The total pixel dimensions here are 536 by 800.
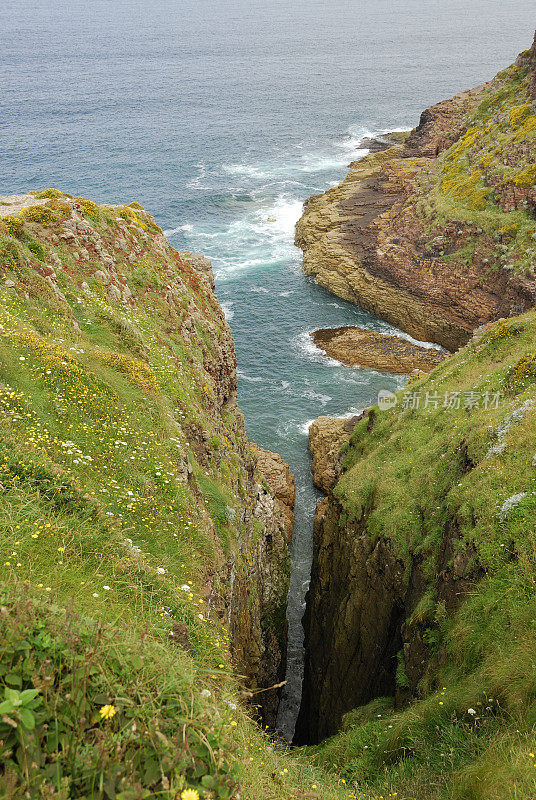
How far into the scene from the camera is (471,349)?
32.9m

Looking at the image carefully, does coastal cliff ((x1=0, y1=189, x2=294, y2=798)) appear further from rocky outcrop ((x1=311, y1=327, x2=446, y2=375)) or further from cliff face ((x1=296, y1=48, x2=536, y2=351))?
cliff face ((x1=296, y1=48, x2=536, y2=351))

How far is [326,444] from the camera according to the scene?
43750 mm

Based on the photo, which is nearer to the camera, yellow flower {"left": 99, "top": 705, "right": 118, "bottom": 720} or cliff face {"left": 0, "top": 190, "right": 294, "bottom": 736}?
yellow flower {"left": 99, "top": 705, "right": 118, "bottom": 720}

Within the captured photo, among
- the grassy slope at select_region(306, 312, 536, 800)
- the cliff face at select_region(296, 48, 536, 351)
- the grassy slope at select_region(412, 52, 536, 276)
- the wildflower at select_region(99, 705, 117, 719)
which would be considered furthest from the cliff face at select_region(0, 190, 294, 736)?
the grassy slope at select_region(412, 52, 536, 276)

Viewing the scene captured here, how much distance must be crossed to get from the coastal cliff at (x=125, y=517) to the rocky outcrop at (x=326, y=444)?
4261mm

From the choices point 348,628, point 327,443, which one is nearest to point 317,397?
point 327,443

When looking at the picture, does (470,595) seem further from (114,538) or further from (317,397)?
(317,397)

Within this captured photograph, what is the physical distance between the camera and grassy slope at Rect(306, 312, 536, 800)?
1047 centimetres

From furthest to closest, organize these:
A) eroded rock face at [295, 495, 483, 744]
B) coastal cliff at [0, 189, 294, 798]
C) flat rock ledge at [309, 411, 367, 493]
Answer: flat rock ledge at [309, 411, 367, 493] < eroded rock face at [295, 495, 483, 744] < coastal cliff at [0, 189, 294, 798]

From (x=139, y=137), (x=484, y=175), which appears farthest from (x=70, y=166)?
(x=484, y=175)

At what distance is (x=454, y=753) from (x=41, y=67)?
207916 millimetres

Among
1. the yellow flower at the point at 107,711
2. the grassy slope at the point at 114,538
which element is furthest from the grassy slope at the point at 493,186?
the yellow flower at the point at 107,711

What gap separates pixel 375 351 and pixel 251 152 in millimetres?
73545

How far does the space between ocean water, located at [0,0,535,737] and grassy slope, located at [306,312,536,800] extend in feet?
49.0
